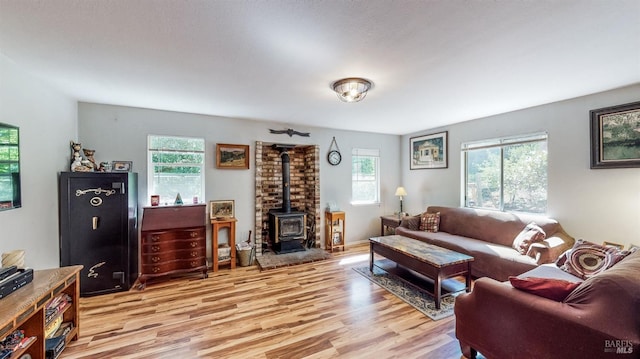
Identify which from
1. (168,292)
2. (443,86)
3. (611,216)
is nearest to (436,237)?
(611,216)

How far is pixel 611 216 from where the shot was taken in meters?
2.88

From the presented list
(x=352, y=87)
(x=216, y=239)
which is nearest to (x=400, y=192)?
(x=352, y=87)

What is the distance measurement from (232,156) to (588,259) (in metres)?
4.60

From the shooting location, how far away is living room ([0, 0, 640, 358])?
2.31 metres

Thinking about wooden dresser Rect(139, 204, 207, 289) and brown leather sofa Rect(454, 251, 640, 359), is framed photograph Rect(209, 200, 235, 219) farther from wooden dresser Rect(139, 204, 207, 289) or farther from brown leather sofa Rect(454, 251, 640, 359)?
brown leather sofa Rect(454, 251, 640, 359)

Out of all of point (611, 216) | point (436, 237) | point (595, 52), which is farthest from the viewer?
point (436, 237)

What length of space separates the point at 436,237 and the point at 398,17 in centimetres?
342

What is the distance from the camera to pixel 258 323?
94.2 inches

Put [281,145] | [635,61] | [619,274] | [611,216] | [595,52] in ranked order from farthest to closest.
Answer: [281,145], [611,216], [635,61], [595,52], [619,274]

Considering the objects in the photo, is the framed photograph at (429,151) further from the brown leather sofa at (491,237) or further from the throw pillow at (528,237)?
the throw pillow at (528,237)

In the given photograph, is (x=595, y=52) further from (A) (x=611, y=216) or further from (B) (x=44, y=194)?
(B) (x=44, y=194)

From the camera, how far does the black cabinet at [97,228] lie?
281 centimetres

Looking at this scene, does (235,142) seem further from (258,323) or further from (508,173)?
(508,173)

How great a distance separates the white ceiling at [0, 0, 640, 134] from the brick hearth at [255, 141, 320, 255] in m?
1.71
